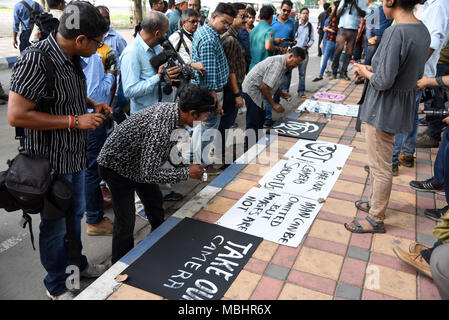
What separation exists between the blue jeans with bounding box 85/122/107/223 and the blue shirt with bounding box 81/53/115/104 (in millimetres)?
278

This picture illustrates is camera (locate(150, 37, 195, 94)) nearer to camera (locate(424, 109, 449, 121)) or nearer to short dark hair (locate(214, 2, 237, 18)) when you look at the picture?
short dark hair (locate(214, 2, 237, 18))

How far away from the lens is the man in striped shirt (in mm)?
2008

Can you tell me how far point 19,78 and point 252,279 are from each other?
74.8 inches

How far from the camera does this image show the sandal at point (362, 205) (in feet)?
11.2

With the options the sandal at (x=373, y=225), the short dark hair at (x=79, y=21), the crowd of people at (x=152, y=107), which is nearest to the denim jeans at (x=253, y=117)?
the crowd of people at (x=152, y=107)

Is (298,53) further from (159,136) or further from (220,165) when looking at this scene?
(159,136)

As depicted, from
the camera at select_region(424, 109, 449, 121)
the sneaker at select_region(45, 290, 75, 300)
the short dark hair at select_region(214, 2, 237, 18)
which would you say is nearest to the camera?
the sneaker at select_region(45, 290, 75, 300)

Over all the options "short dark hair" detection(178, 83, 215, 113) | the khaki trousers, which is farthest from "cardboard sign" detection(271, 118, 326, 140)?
"short dark hair" detection(178, 83, 215, 113)

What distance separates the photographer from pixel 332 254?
280cm

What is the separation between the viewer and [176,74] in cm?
329

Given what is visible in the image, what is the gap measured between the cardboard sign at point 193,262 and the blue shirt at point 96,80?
1.33m

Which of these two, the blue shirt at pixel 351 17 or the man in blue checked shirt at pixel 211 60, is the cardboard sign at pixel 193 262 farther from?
the blue shirt at pixel 351 17

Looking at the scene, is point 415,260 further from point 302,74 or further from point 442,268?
point 302,74
